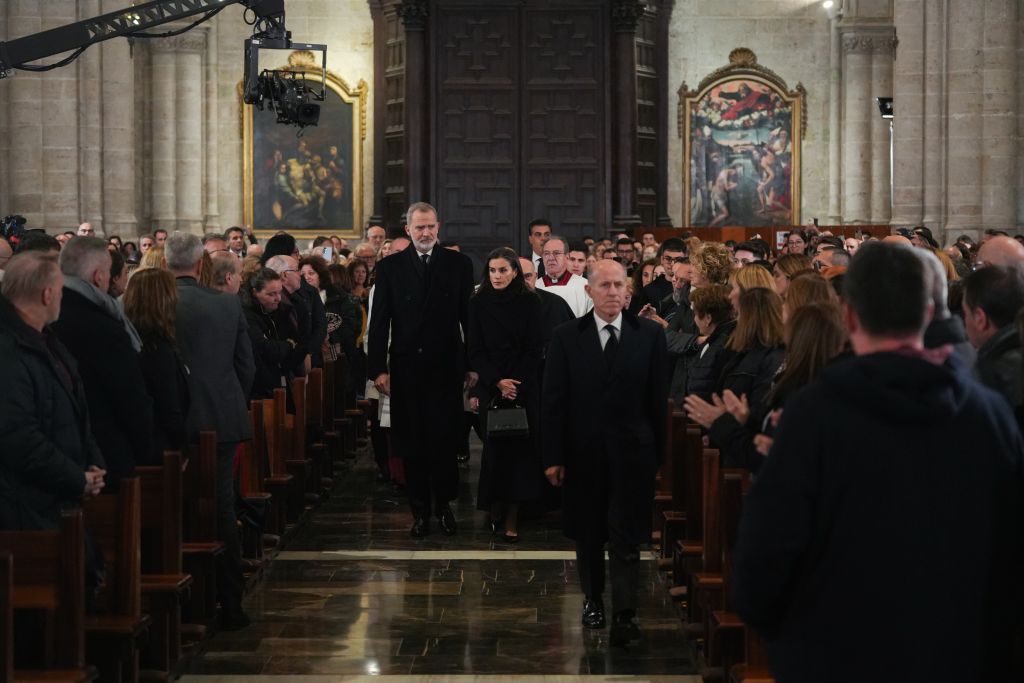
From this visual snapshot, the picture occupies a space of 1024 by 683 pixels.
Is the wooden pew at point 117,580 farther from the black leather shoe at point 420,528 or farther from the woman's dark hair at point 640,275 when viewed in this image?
the woman's dark hair at point 640,275

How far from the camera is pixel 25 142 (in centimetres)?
2064

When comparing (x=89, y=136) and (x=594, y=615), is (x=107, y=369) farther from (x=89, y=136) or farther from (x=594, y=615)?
(x=89, y=136)

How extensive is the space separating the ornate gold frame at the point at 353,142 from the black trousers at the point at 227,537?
2083 cm

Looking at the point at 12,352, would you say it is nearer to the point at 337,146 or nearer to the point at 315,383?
the point at 315,383

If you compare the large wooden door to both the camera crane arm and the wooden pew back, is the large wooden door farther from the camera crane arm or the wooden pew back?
the wooden pew back

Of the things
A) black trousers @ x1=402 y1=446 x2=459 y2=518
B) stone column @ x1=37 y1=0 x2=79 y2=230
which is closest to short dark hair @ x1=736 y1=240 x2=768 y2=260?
black trousers @ x1=402 y1=446 x2=459 y2=518

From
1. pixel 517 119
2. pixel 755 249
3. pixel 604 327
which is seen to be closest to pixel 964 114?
pixel 517 119

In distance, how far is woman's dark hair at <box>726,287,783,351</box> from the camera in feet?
24.4

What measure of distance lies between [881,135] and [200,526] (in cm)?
2315

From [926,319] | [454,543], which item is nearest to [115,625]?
[926,319]

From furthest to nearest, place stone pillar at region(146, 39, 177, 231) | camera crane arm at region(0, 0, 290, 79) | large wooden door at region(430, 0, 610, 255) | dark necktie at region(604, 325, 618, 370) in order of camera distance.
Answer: stone pillar at region(146, 39, 177, 231) < large wooden door at region(430, 0, 610, 255) < camera crane arm at region(0, 0, 290, 79) < dark necktie at region(604, 325, 618, 370)

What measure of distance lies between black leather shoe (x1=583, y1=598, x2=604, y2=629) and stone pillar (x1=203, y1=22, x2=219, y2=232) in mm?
21539

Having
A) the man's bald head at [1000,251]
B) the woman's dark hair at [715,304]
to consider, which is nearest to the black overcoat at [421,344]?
the woman's dark hair at [715,304]

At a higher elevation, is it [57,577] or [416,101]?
[416,101]
